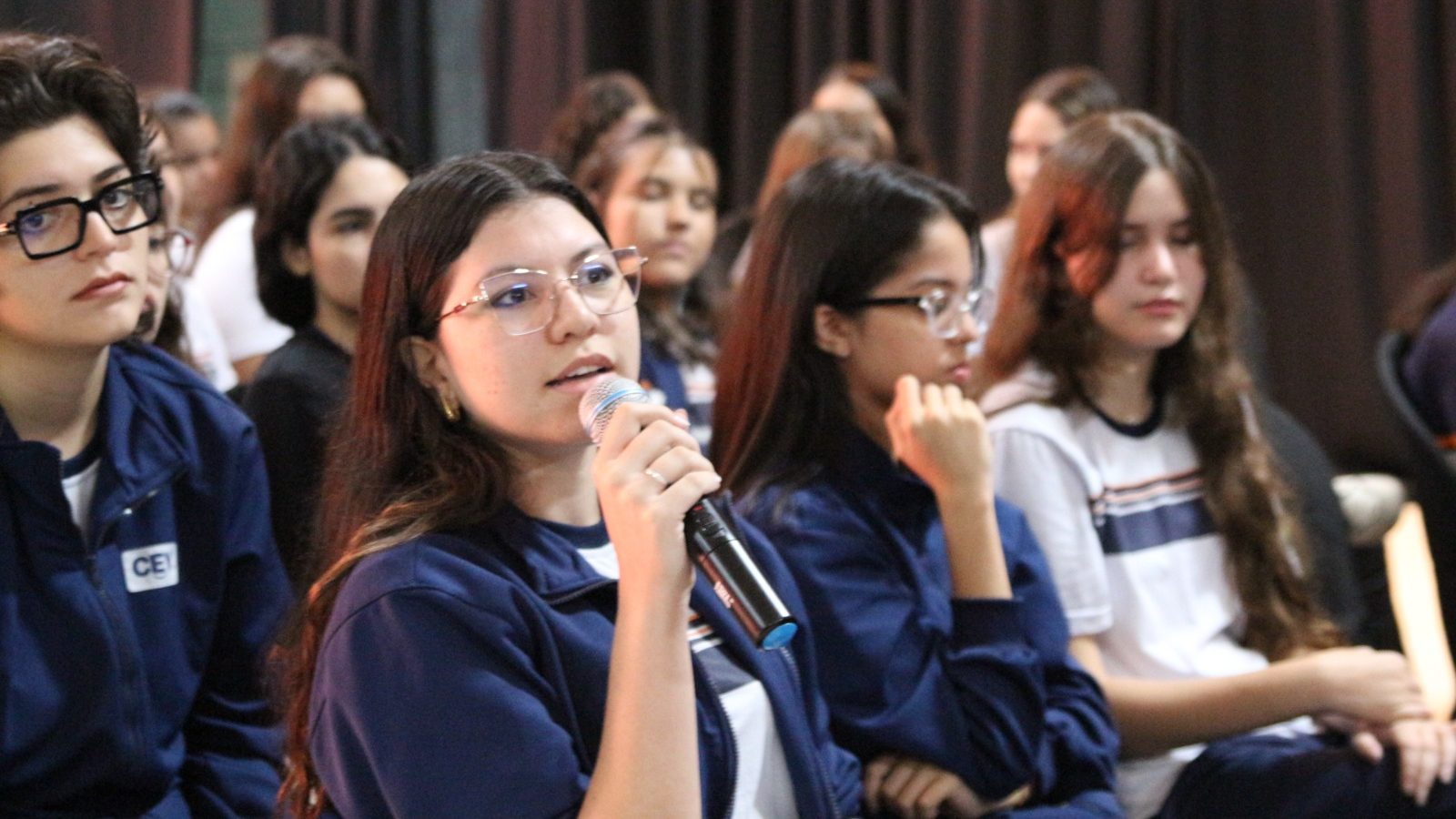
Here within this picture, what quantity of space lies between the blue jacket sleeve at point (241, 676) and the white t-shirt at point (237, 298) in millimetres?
1261

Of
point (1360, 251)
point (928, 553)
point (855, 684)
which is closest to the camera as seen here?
point (855, 684)

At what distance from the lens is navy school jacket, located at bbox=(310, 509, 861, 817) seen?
3.92 ft

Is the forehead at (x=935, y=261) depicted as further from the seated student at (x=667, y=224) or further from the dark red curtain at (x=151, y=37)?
the dark red curtain at (x=151, y=37)

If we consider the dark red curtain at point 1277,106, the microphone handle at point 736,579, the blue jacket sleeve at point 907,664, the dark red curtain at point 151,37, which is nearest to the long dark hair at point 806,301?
the blue jacket sleeve at point 907,664

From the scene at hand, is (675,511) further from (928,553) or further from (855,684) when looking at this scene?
(928,553)

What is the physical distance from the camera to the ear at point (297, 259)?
2389mm

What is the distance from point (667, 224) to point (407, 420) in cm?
182

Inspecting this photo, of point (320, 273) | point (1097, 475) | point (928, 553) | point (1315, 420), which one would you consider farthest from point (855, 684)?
point (1315, 420)

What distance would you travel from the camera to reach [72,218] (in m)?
1.50

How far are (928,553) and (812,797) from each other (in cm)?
46

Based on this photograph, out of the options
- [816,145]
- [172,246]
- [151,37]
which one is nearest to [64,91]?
[172,246]

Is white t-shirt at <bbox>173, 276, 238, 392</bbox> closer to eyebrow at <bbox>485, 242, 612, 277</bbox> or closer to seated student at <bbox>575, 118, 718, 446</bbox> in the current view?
seated student at <bbox>575, 118, 718, 446</bbox>

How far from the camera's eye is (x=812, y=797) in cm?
144

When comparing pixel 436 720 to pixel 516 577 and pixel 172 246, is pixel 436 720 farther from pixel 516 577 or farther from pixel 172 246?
pixel 172 246
